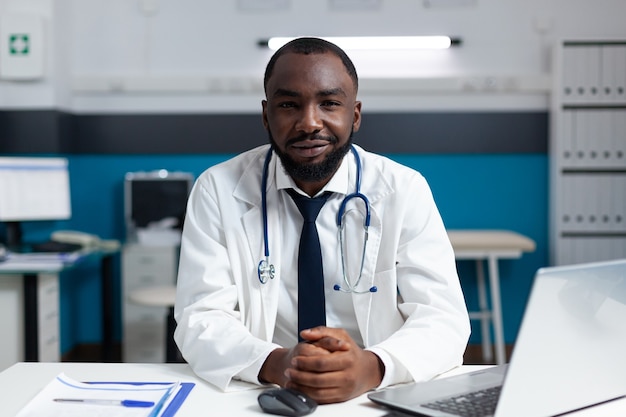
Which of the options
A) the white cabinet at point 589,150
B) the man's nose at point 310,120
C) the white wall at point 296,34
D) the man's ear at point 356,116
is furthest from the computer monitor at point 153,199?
the man's nose at point 310,120

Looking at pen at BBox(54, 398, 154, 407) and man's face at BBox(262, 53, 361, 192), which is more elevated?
man's face at BBox(262, 53, 361, 192)

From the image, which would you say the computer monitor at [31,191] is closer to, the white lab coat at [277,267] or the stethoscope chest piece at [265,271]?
the white lab coat at [277,267]

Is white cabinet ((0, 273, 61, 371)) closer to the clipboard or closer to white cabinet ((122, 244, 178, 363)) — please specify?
white cabinet ((122, 244, 178, 363))

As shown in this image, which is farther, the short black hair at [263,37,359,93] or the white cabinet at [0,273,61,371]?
the white cabinet at [0,273,61,371]

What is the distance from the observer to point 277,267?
1.60m

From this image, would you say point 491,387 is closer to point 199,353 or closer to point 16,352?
point 199,353

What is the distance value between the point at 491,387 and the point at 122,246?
313cm

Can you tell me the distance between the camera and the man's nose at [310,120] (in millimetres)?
1519

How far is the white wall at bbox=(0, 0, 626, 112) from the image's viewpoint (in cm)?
428

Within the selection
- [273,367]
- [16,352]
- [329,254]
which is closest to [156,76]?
[16,352]

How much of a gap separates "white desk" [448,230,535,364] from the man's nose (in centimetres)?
229

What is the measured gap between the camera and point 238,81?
4277mm

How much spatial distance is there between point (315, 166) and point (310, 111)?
0.13 m

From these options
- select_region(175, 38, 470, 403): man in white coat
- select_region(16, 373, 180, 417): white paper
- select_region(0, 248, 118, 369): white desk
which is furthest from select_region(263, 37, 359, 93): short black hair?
select_region(0, 248, 118, 369): white desk
